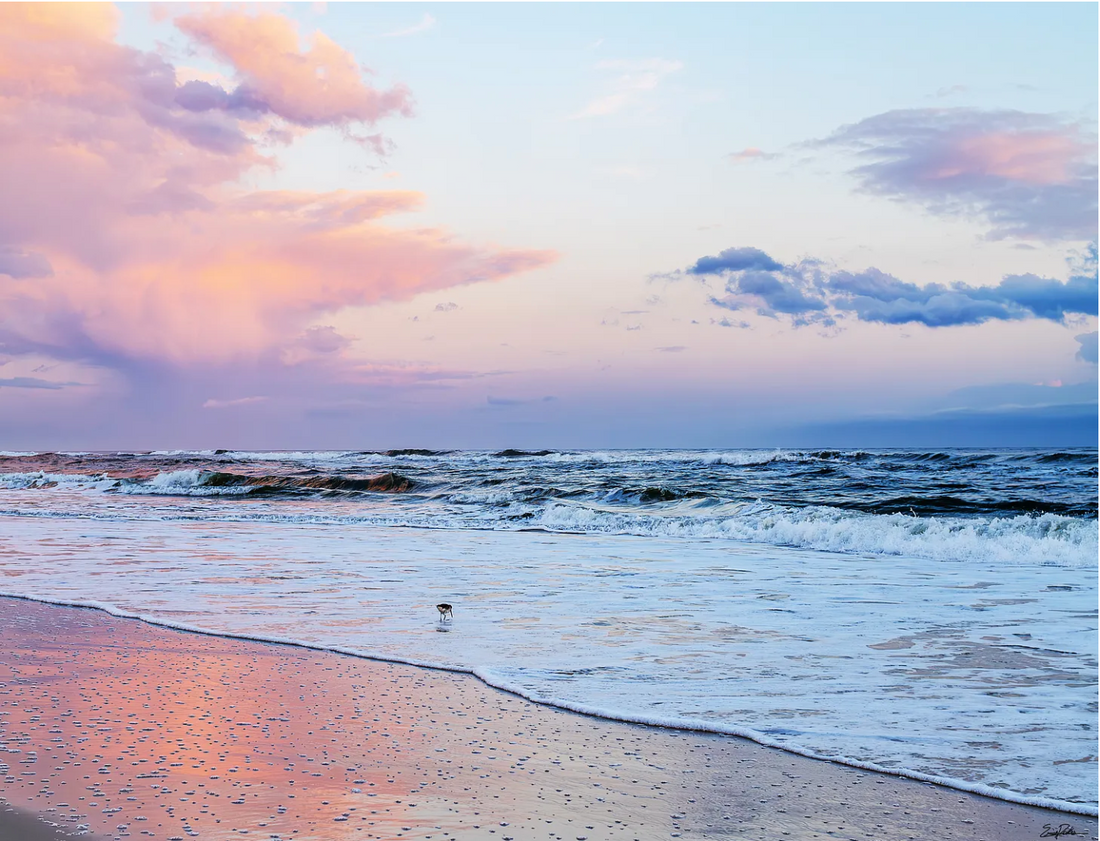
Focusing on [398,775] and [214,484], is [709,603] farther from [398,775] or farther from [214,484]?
[214,484]

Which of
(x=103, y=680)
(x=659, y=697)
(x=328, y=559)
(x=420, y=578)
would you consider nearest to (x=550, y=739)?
(x=659, y=697)

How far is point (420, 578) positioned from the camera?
10312mm

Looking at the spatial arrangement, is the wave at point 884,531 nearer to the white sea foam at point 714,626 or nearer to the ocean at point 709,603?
the ocean at point 709,603

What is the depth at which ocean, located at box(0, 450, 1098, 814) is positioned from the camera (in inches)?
188

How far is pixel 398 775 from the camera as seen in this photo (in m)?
3.75

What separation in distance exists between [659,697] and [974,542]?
994cm

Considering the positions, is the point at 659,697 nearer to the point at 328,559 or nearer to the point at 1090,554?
the point at 328,559

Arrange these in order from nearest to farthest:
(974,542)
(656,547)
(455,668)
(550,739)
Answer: (550,739), (455,668), (974,542), (656,547)
